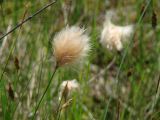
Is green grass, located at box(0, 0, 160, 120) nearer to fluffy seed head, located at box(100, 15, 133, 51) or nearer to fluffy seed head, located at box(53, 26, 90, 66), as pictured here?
fluffy seed head, located at box(100, 15, 133, 51)

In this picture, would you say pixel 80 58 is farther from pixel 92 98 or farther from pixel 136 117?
pixel 92 98

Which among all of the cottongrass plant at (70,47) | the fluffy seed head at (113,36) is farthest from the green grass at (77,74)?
the cottongrass plant at (70,47)

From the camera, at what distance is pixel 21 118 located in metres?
1.92

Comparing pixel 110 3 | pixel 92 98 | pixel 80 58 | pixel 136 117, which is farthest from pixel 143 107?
pixel 110 3

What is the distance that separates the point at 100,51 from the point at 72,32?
1618mm

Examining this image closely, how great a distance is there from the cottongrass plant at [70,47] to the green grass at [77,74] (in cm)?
25

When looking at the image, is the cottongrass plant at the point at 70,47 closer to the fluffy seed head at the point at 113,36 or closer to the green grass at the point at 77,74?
the green grass at the point at 77,74

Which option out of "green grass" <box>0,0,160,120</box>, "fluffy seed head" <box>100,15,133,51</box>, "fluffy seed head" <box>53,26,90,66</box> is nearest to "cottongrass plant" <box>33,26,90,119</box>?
"fluffy seed head" <box>53,26,90,66</box>

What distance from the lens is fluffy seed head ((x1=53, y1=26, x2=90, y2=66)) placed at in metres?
1.30

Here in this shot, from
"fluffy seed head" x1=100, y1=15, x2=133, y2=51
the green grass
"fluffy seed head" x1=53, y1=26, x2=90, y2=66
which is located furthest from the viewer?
"fluffy seed head" x1=100, y1=15, x2=133, y2=51

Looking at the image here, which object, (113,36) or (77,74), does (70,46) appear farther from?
(77,74)

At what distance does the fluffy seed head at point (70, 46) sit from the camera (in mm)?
1299

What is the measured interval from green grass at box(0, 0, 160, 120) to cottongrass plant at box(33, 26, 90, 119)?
250 millimetres

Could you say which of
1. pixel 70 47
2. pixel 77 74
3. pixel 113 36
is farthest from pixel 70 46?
pixel 77 74
